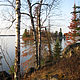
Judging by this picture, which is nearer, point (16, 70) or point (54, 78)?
point (16, 70)

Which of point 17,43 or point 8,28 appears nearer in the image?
point 17,43

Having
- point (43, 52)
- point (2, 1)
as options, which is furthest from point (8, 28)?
point (43, 52)

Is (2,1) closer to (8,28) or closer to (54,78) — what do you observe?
(8,28)

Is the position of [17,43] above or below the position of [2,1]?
below

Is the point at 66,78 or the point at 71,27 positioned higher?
the point at 71,27

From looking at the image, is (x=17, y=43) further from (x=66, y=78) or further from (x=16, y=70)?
(x=66, y=78)

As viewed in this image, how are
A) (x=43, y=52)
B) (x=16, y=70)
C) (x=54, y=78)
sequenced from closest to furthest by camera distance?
1. (x=16, y=70)
2. (x=54, y=78)
3. (x=43, y=52)

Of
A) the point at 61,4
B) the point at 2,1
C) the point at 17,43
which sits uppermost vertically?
the point at 61,4

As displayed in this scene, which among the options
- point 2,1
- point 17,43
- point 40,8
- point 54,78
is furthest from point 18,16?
point 40,8

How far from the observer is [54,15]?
373 inches

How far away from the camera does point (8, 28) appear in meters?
5.41

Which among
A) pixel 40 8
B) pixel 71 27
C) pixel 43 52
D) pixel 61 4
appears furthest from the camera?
pixel 71 27

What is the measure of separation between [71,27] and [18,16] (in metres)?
25.1

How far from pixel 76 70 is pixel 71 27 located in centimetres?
2452
